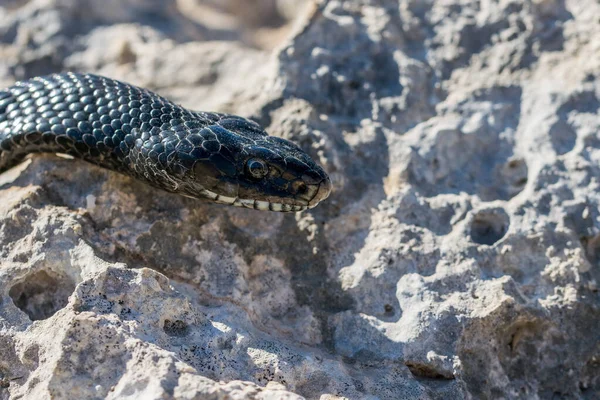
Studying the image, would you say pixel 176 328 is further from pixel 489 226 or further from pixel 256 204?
pixel 489 226

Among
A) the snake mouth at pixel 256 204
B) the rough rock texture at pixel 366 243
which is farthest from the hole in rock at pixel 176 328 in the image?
the snake mouth at pixel 256 204

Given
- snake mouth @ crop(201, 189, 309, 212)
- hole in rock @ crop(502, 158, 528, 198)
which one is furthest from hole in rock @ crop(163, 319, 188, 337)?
hole in rock @ crop(502, 158, 528, 198)

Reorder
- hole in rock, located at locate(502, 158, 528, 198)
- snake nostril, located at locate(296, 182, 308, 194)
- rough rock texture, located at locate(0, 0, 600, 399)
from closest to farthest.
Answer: rough rock texture, located at locate(0, 0, 600, 399) → snake nostril, located at locate(296, 182, 308, 194) → hole in rock, located at locate(502, 158, 528, 198)

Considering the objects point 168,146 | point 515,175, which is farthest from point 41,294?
point 515,175

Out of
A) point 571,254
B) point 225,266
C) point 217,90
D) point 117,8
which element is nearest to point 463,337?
point 571,254

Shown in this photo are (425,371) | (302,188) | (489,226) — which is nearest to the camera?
(425,371)

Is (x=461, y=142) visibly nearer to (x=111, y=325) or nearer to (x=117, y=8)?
(x=111, y=325)

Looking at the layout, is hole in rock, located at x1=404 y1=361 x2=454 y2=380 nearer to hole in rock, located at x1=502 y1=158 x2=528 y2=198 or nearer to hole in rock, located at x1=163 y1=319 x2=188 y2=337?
hole in rock, located at x1=163 y1=319 x2=188 y2=337
